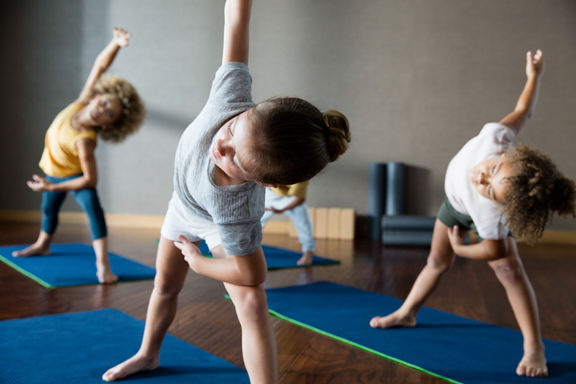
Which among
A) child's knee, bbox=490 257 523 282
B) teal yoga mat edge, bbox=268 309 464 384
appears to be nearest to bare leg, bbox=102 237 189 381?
teal yoga mat edge, bbox=268 309 464 384

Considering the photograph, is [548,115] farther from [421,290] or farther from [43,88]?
[43,88]

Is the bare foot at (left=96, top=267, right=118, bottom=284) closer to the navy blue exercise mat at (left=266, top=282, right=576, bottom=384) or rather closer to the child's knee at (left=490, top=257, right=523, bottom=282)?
the navy blue exercise mat at (left=266, top=282, right=576, bottom=384)

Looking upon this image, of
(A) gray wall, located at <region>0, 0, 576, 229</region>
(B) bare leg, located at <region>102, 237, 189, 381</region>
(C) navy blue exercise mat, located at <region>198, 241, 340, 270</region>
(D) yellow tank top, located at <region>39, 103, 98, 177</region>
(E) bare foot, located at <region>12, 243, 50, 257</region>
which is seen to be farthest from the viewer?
(A) gray wall, located at <region>0, 0, 576, 229</region>

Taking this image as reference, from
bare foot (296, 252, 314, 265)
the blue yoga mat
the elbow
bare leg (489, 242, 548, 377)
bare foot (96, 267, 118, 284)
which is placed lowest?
bare foot (296, 252, 314, 265)

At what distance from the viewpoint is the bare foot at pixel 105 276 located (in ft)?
8.39

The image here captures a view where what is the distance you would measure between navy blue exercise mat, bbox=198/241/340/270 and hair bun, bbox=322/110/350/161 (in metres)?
2.14

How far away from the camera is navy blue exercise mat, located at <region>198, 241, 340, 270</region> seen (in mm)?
3242

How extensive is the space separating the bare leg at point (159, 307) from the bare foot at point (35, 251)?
1921 millimetres

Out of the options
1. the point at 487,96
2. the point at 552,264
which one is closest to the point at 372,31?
the point at 487,96

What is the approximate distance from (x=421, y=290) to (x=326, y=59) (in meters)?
3.60

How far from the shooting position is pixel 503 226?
5.25 ft

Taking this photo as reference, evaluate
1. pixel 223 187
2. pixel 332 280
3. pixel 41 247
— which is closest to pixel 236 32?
pixel 223 187

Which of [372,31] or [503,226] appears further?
[372,31]

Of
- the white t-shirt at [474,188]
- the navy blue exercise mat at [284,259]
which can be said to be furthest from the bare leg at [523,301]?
the navy blue exercise mat at [284,259]
